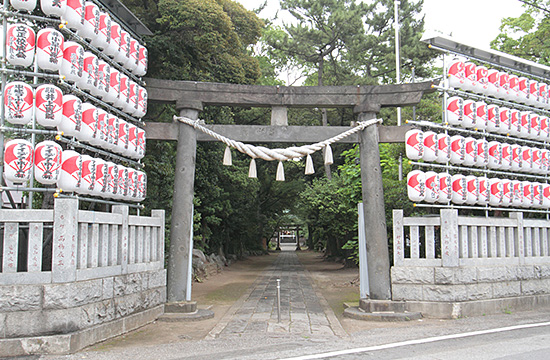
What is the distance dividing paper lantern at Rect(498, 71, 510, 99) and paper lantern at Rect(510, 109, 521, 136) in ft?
1.44

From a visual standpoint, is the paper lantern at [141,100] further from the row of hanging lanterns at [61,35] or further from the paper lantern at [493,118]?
the paper lantern at [493,118]

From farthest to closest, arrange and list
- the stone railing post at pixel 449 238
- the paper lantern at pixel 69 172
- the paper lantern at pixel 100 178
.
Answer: the stone railing post at pixel 449 238 < the paper lantern at pixel 100 178 < the paper lantern at pixel 69 172

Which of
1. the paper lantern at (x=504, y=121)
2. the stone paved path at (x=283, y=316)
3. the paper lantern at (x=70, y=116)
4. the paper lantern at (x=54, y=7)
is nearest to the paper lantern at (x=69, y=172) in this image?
the paper lantern at (x=70, y=116)

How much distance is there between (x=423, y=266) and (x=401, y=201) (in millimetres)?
4658

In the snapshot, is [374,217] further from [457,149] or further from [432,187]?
[457,149]

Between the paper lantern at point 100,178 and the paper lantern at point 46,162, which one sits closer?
the paper lantern at point 46,162

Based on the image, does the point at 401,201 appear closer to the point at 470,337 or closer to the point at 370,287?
the point at 370,287

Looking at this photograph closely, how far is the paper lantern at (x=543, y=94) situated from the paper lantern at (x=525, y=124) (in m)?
0.84

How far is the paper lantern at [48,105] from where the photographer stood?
20.9ft

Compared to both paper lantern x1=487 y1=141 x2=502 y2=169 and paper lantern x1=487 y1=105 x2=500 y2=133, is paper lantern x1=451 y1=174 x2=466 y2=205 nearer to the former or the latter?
paper lantern x1=487 y1=141 x2=502 y2=169

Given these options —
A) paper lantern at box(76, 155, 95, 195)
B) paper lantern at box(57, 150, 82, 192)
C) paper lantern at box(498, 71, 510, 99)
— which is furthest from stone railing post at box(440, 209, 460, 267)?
paper lantern at box(57, 150, 82, 192)

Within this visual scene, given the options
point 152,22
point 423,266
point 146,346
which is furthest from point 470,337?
point 152,22

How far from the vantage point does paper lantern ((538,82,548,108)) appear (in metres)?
11.6

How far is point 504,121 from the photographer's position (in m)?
10.7
